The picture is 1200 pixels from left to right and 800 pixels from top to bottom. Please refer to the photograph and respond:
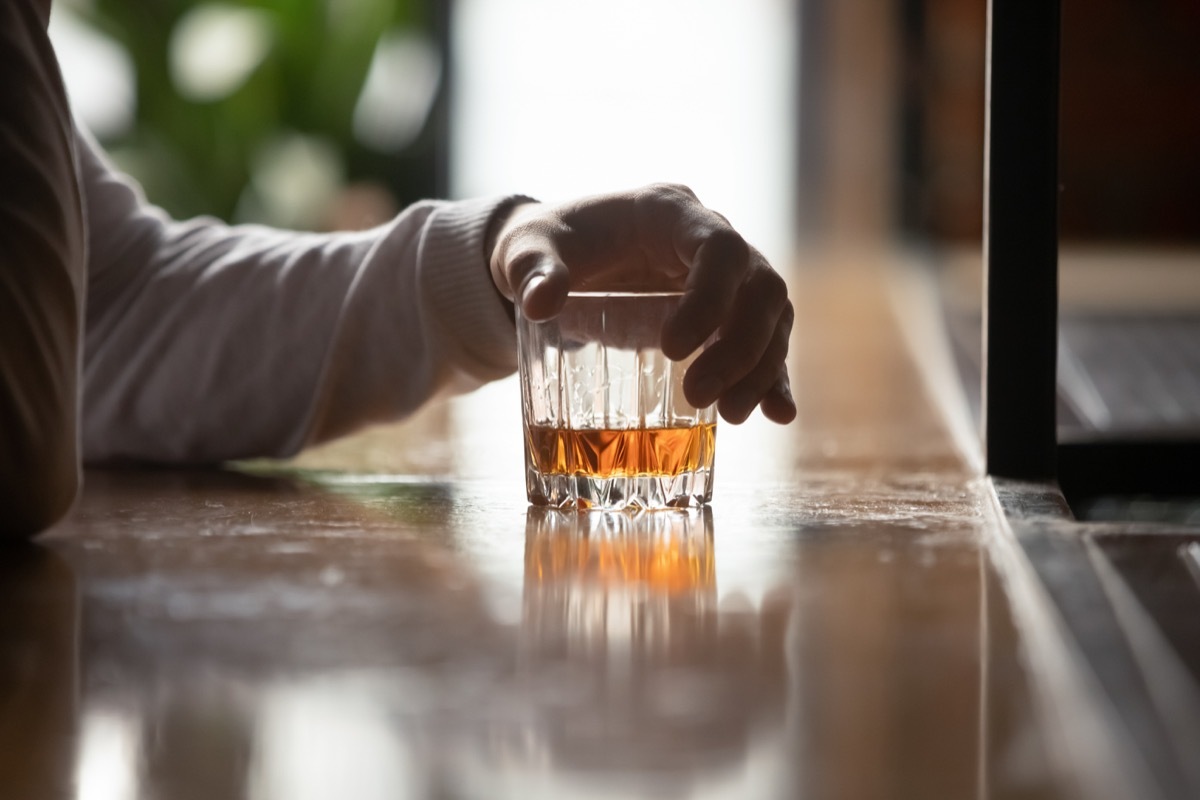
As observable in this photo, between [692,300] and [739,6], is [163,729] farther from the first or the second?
[739,6]

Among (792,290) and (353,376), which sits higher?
(353,376)

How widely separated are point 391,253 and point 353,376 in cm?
8

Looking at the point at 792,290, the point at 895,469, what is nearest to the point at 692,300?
the point at 895,469

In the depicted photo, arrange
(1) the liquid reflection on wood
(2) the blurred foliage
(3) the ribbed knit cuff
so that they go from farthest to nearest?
1. (2) the blurred foliage
2. (3) the ribbed knit cuff
3. (1) the liquid reflection on wood

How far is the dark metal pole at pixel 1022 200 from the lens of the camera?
664 millimetres

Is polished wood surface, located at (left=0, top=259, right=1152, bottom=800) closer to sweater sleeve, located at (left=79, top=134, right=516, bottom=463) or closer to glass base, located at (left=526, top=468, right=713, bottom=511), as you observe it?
glass base, located at (left=526, top=468, right=713, bottom=511)

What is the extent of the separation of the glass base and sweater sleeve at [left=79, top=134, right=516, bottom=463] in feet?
0.49

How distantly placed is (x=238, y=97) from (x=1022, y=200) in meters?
3.24

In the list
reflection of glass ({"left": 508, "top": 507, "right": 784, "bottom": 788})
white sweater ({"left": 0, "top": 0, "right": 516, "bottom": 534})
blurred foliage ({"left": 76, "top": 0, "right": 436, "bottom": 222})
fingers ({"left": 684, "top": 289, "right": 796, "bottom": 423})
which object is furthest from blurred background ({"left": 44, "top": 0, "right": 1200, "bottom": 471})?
reflection of glass ({"left": 508, "top": 507, "right": 784, "bottom": 788})

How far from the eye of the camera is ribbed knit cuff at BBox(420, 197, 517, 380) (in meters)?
0.73

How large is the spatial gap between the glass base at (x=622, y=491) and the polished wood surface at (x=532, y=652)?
12 millimetres

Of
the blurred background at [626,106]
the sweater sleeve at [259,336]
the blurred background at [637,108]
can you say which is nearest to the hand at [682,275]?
the sweater sleeve at [259,336]

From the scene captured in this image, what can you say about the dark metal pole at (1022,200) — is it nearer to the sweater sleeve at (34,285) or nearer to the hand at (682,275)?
the hand at (682,275)

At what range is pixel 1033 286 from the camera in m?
0.67
